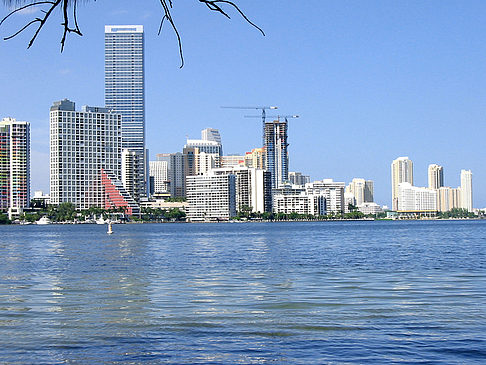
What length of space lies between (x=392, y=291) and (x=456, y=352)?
1068cm

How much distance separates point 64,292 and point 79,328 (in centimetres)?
851

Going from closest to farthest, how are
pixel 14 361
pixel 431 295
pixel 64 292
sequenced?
pixel 14 361 < pixel 431 295 < pixel 64 292

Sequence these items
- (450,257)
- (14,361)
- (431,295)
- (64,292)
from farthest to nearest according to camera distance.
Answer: (450,257), (64,292), (431,295), (14,361)

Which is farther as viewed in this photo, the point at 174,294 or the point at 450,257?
the point at 450,257

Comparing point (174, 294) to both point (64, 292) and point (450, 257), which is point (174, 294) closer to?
point (64, 292)

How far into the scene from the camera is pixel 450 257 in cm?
4222

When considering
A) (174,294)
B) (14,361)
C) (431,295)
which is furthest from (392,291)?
(14,361)

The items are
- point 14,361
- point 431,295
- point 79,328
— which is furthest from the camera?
point 431,295

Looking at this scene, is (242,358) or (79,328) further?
(79,328)

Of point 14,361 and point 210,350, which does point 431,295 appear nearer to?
point 210,350

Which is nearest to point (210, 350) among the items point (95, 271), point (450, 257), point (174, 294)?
point (174, 294)

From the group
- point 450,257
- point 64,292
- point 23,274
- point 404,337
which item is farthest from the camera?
point 450,257

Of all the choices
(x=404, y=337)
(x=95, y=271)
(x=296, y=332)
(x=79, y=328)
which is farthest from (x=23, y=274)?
(x=404, y=337)

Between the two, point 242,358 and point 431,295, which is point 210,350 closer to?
point 242,358
